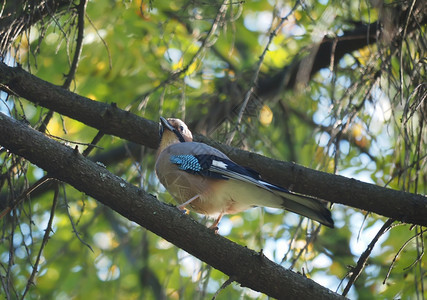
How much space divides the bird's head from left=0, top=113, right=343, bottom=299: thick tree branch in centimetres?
144

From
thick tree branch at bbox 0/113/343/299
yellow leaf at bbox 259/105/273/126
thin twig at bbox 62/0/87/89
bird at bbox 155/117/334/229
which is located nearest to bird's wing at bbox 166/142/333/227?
bird at bbox 155/117/334/229

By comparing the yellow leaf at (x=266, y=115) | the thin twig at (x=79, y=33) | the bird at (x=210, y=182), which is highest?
the yellow leaf at (x=266, y=115)

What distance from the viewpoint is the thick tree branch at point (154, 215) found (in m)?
3.14

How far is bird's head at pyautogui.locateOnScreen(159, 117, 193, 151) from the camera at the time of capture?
4719 millimetres

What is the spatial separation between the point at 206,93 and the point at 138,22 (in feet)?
3.61

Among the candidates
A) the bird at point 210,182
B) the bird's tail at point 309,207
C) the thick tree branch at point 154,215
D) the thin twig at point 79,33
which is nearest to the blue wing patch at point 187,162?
the bird at point 210,182

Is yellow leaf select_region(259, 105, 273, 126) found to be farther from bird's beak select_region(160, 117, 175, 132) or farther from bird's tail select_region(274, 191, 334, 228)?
bird's tail select_region(274, 191, 334, 228)

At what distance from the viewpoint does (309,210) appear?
391 cm

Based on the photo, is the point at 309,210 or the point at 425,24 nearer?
the point at 309,210

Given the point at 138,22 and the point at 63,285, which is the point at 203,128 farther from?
the point at 63,285

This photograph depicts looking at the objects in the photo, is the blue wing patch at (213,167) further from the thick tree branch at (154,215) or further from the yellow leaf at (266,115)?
the yellow leaf at (266,115)

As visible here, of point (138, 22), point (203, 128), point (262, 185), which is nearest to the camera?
point (262, 185)

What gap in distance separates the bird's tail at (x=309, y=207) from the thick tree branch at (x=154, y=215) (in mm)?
686

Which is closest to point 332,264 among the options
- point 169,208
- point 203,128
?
point 203,128
